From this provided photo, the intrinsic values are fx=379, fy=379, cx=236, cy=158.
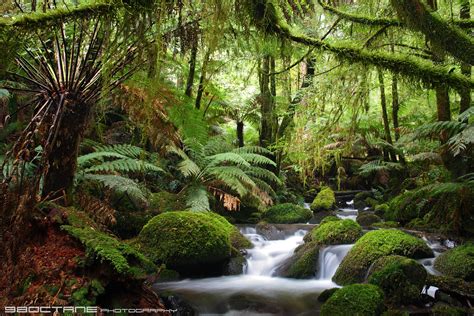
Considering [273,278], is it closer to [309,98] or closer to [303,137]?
[303,137]

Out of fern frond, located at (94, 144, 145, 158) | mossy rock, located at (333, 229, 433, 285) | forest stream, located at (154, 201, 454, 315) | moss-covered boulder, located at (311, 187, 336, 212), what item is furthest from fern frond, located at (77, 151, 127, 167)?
moss-covered boulder, located at (311, 187, 336, 212)

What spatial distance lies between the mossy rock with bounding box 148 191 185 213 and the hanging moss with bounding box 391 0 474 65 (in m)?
4.79

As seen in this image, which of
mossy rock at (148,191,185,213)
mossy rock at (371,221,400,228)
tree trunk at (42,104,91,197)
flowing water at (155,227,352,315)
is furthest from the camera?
mossy rock at (371,221,400,228)

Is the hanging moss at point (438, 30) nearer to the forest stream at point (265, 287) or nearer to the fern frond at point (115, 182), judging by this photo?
→ the forest stream at point (265, 287)

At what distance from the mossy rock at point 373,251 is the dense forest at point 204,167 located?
0.06 feet

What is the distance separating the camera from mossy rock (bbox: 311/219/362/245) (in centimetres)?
538

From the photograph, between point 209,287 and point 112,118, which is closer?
point 209,287

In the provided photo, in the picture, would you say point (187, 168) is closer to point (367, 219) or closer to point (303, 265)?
point (303, 265)

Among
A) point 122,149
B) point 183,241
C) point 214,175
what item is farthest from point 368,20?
point 214,175

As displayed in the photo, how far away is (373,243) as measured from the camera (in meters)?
4.54

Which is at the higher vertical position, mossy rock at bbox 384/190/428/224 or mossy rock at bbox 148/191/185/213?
mossy rock at bbox 148/191/185/213

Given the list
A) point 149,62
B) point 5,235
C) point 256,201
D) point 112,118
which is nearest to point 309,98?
point 149,62

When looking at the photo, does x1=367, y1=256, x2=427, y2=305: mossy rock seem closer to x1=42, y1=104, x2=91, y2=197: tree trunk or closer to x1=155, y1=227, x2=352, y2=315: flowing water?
x1=155, y1=227, x2=352, y2=315: flowing water

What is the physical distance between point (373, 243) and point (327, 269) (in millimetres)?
728
